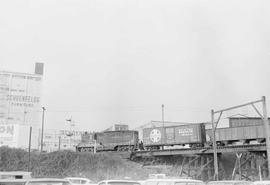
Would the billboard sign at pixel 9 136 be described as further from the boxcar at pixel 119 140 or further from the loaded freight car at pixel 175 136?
the loaded freight car at pixel 175 136

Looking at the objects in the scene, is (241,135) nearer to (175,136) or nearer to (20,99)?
(175,136)

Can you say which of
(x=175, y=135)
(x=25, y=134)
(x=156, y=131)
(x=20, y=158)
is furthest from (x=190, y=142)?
(x=25, y=134)

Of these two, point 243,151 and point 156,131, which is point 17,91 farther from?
point 243,151

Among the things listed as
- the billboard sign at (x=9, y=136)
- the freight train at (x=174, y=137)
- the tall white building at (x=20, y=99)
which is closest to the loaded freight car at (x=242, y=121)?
the freight train at (x=174, y=137)

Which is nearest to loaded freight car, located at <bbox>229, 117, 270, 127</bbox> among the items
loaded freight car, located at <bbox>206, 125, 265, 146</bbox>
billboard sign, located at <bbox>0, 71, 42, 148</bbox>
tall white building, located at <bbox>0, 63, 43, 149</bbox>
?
loaded freight car, located at <bbox>206, 125, 265, 146</bbox>

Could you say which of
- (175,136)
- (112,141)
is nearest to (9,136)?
(112,141)

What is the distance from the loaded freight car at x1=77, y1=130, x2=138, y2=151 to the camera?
44.9 meters

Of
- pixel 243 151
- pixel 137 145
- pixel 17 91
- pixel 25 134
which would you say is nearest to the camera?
pixel 243 151

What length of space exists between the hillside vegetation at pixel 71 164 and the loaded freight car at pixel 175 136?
371 centimetres

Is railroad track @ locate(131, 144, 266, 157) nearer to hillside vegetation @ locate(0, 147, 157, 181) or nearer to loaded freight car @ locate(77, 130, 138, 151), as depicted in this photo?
hillside vegetation @ locate(0, 147, 157, 181)

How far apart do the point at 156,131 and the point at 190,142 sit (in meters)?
5.12

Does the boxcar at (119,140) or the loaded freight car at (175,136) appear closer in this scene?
the loaded freight car at (175,136)

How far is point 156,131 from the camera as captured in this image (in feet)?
137

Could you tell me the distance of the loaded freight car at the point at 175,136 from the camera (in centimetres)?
3816
